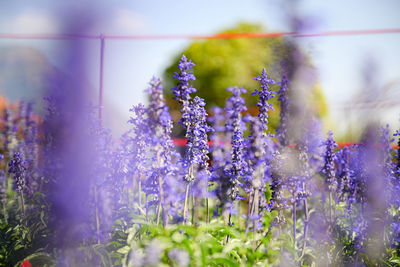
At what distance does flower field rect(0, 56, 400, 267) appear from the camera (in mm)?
2053

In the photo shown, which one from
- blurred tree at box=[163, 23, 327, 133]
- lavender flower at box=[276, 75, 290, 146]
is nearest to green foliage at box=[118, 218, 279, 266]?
lavender flower at box=[276, 75, 290, 146]

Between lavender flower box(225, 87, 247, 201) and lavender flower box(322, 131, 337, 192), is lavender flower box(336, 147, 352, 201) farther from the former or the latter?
lavender flower box(225, 87, 247, 201)

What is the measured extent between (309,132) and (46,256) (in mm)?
2099

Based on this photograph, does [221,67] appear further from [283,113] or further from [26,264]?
[26,264]

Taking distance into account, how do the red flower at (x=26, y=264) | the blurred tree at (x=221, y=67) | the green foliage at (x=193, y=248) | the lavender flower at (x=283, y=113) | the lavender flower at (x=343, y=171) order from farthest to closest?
the blurred tree at (x=221, y=67)
the lavender flower at (x=343, y=171)
the lavender flower at (x=283, y=113)
the red flower at (x=26, y=264)
the green foliage at (x=193, y=248)

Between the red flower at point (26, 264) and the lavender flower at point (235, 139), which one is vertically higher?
the lavender flower at point (235, 139)

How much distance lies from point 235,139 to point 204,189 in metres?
0.45

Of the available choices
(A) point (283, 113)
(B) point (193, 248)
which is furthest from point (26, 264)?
(A) point (283, 113)

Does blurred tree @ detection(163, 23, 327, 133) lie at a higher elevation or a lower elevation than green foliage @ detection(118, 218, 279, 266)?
higher

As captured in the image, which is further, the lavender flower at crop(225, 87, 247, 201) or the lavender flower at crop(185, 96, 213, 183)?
the lavender flower at crop(185, 96, 213, 183)

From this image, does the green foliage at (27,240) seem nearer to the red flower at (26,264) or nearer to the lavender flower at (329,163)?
the red flower at (26,264)

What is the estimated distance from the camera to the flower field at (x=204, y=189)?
205cm

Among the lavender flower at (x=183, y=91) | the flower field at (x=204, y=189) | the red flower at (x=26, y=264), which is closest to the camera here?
the flower field at (x=204, y=189)

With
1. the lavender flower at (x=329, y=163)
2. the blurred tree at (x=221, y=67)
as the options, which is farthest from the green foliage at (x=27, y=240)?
the blurred tree at (x=221, y=67)
